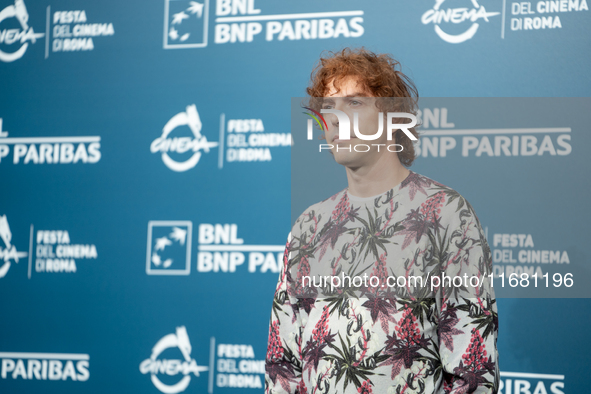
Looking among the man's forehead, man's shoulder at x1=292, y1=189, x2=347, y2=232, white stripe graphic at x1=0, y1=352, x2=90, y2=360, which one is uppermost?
the man's forehead

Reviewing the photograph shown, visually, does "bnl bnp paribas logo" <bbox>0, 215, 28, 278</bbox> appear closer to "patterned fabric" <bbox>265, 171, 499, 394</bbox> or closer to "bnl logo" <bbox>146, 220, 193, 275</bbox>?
"bnl logo" <bbox>146, 220, 193, 275</bbox>

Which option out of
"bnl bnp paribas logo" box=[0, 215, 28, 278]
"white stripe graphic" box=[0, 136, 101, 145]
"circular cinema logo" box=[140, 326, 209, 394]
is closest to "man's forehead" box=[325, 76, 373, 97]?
"circular cinema logo" box=[140, 326, 209, 394]

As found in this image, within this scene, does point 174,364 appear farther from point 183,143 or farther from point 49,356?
point 183,143

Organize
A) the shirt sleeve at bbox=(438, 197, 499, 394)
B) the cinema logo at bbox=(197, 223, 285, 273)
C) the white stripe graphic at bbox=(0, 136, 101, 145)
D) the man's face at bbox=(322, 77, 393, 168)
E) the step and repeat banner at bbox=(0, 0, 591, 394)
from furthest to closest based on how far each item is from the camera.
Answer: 1. the white stripe graphic at bbox=(0, 136, 101, 145)
2. the cinema logo at bbox=(197, 223, 285, 273)
3. the step and repeat banner at bbox=(0, 0, 591, 394)
4. the man's face at bbox=(322, 77, 393, 168)
5. the shirt sleeve at bbox=(438, 197, 499, 394)

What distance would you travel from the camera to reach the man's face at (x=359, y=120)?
1.18m

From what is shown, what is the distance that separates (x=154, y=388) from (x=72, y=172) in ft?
3.17

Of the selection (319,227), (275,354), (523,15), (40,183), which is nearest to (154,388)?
(40,183)

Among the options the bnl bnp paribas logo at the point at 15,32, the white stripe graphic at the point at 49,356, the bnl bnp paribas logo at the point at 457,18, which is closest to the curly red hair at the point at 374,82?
the bnl bnp paribas logo at the point at 457,18

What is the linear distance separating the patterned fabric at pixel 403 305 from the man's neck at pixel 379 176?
15 mm

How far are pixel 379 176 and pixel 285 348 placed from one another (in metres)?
0.42

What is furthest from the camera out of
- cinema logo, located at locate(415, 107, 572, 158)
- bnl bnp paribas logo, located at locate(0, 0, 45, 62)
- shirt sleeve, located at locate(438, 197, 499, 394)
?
bnl bnp paribas logo, located at locate(0, 0, 45, 62)

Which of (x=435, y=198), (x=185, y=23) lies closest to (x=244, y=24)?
(x=185, y=23)

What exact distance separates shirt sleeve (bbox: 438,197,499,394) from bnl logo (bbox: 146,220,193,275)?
4.47ft

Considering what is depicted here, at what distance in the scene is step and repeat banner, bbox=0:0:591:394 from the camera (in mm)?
1989
